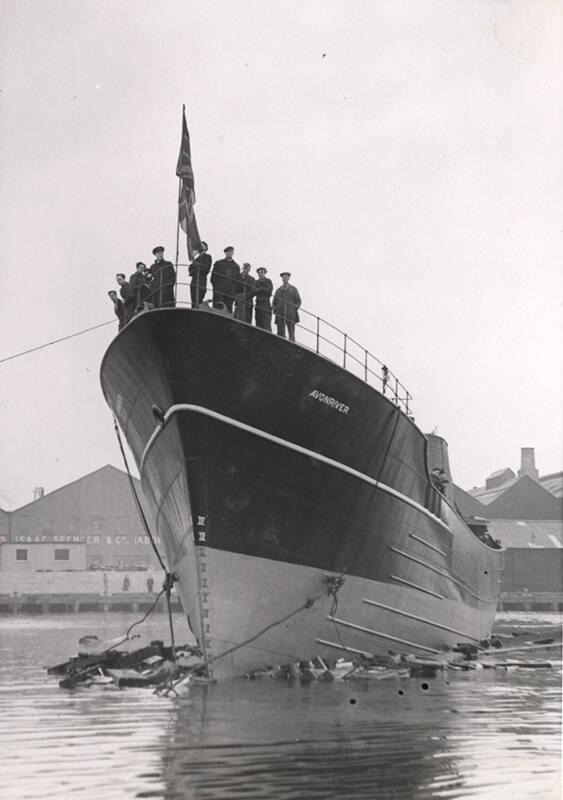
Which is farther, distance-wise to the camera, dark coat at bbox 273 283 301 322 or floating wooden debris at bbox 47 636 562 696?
dark coat at bbox 273 283 301 322

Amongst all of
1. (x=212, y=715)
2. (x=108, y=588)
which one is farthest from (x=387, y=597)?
(x=108, y=588)

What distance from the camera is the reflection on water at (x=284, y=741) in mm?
7961

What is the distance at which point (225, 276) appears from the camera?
14.8m

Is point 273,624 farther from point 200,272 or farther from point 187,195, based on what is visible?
point 187,195

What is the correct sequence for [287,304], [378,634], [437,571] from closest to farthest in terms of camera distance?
1. [287,304]
2. [378,634]
3. [437,571]

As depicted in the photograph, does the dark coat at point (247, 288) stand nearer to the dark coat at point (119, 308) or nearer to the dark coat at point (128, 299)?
the dark coat at point (128, 299)

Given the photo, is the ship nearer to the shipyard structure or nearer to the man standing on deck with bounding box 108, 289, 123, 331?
the man standing on deck with bounding box 108, 289, 123, 331

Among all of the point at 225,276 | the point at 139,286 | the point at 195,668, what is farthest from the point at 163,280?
the point at 195,668

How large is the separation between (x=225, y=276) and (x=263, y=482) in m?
3.12

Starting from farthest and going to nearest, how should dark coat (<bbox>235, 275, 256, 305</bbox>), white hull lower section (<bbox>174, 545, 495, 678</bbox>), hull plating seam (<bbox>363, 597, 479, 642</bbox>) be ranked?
1. hull plating seam (<bbox>363, 597, 479, 642</bbox>)
2. dark coat (<bbox>235, 275, 256, 305</bbox>)
3. white hull lower section (<bbox>174, 545, 495, 678</bbox>)

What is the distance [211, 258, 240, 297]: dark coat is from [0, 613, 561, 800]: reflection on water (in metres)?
5.71

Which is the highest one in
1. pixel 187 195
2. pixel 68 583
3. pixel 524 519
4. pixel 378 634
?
pixel 187 195

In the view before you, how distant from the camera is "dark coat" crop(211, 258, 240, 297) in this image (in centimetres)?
1484

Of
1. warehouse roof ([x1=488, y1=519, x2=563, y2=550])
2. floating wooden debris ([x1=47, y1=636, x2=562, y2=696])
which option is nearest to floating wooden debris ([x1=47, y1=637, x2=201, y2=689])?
floating wooden debris ([x1=47, y1=636, x2=562, y2=696])
